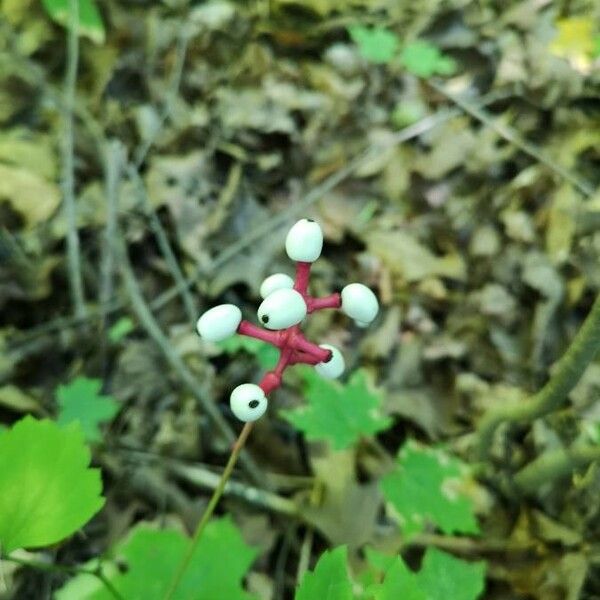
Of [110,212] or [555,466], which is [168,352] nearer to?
[110,212]

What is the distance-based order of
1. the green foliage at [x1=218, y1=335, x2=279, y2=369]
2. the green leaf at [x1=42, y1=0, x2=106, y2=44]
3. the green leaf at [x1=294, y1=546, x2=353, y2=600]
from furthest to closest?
the green leaf at [x1=42, y1=0, x2=106, y2=44] < the green foliage at [x1=218, y1=335, x2=279, y2=369] < the green leaf at [x1=294, y1=546, x2=353, y2=600]

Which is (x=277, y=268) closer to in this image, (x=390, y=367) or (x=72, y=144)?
(x=390, y=367)

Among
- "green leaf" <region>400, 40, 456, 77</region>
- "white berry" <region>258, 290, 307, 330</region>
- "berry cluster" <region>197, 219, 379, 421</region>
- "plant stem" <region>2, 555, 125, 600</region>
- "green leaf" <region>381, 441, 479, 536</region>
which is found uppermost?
"white berry" <region>258, 290, 307, 330</region>

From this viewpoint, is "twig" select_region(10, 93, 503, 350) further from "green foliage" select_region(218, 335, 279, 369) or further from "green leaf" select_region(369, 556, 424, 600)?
"green leaf" select_region(369, 556, 424, 600)

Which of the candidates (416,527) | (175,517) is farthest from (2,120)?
(416,527)

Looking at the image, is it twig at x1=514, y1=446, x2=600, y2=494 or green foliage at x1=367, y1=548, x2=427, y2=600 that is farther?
twig at x1=514, y1=446, x2=600, y2=494

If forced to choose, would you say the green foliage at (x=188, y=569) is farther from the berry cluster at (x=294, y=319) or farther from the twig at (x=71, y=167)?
the twig at (x=71, y=167)

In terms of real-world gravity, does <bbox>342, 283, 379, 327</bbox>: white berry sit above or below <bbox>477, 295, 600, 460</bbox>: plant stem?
above

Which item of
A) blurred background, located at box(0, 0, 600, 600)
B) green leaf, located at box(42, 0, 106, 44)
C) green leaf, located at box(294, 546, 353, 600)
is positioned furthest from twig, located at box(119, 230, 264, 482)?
green leaf, located at box(42, 0, 106, 44)

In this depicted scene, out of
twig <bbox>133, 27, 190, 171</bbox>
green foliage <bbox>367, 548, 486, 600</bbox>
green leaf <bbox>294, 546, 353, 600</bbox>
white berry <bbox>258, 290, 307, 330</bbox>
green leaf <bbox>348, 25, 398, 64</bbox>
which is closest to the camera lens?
white berry <bbox>258, 290, 307, 330</bbox>
